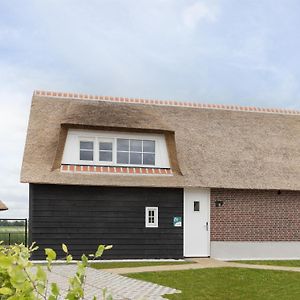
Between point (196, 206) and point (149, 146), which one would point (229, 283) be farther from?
point (149, 146)

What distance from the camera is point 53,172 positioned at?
18875 mm

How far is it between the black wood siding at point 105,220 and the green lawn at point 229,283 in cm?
352

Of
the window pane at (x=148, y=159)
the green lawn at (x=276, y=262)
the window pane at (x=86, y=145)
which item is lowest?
the green lawn at (x=276, y=262)

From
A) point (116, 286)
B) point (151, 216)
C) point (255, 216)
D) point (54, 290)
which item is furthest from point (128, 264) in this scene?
point (54, 290)

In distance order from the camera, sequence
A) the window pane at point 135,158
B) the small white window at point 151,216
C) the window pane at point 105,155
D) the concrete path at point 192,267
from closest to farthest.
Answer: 1. the concrete path at point 192,267
2. the small white window at point 151,216
3. the window pane at point 105,155
4. the window pane at point 135,158

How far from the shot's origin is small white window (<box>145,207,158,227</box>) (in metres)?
19.6

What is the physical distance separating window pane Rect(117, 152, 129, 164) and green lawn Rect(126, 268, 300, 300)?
5620 mm

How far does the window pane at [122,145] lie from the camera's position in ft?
65.6

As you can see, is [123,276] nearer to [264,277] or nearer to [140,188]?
[264,277]

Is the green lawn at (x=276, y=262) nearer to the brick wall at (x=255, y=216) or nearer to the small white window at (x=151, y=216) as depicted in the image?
the brick wall at (x=255, y=216)

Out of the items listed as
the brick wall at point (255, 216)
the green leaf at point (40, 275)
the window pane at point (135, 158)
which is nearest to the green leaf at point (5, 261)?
the green leaf at point (40, 275)

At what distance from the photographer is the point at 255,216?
21.3m

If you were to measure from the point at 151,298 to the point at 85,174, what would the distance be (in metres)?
8.63

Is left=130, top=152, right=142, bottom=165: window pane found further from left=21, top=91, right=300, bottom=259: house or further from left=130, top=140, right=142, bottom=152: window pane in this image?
left=130, top=140, right=142, bottom=152: window pane
